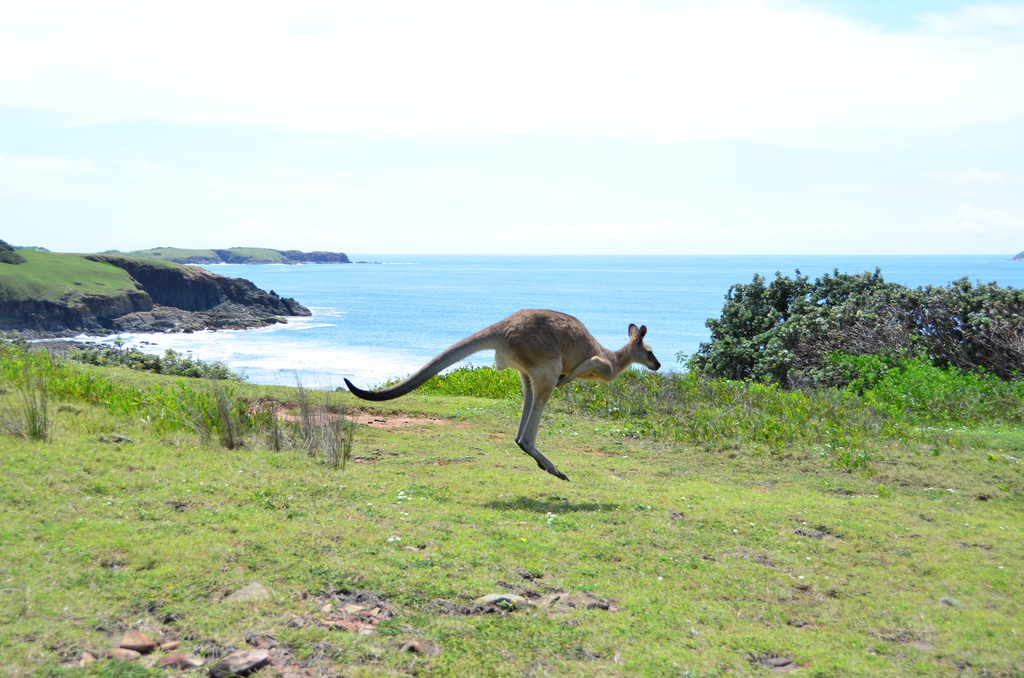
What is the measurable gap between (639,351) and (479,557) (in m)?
4.83

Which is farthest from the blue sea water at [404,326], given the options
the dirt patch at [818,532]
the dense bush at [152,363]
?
the dirt patch at [818,532]

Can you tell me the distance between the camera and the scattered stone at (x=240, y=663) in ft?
11.6

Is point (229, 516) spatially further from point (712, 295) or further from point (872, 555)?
point (712, 295)

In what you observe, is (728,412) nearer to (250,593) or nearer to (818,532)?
(818,532)

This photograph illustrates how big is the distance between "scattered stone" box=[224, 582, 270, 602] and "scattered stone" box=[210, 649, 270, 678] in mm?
631

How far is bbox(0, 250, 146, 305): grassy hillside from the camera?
218 ft

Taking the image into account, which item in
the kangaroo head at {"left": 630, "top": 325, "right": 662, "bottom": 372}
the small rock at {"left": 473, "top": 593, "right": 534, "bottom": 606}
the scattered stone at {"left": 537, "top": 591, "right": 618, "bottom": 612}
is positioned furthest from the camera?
the kangaroo head at {"left": 630, "top": 325, "right": 662, "bottom": 372}

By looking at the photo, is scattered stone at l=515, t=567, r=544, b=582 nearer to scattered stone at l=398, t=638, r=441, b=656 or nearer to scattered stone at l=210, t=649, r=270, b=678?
scattered stone at l=398, t=638, r=441, b=656

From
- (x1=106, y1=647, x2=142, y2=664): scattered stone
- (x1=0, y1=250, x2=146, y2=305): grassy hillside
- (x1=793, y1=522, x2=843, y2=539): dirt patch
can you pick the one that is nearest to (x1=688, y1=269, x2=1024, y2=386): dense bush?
(x1=793, y1=522, x2=843, y2=539): dirt patch

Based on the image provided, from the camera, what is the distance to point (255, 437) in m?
8.79

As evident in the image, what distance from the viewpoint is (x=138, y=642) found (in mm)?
3701

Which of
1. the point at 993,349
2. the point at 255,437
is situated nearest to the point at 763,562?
the point at 255,437

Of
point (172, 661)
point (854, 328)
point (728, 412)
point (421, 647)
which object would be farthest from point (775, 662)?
point (854, 328)

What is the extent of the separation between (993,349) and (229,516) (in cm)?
1721
